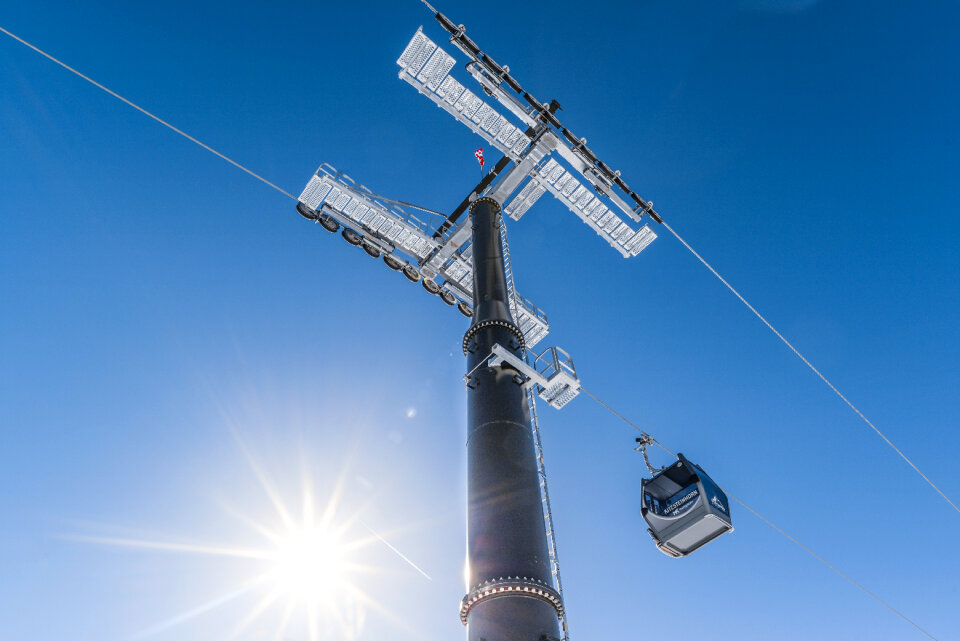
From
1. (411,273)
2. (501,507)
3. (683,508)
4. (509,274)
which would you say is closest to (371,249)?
(411,273)

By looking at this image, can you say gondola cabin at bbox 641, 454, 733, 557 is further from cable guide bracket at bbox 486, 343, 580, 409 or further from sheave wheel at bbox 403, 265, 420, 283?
sheave wheel at bbox 403, 265, 420, 283

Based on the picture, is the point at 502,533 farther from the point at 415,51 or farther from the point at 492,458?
the point at 415,51

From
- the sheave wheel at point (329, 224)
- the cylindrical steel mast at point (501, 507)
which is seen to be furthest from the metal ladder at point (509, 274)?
the sheave wheel at point (329, 224)

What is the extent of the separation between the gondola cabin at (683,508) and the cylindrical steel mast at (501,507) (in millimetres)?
2380

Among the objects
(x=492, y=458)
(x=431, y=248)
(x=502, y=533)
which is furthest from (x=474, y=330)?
(x=431, y=248)

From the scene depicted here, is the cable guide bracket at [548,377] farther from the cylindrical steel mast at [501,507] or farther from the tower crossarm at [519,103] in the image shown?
the tower crossarm at [519,103]

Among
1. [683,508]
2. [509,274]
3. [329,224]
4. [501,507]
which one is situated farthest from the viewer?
[329,224]

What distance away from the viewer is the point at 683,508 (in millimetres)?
10031

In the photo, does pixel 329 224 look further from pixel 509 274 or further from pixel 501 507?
pixel 501 507

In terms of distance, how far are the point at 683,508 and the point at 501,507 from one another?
3.25m

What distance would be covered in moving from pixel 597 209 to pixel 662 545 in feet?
35.8

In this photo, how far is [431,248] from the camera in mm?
17578

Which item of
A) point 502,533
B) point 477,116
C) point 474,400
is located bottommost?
point 502,533

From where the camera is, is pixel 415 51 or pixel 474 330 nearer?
pixel 474 330
